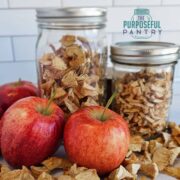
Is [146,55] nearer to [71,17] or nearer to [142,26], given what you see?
[71,17]

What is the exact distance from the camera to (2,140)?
0.39m

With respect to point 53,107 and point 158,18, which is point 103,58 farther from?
point 158,18

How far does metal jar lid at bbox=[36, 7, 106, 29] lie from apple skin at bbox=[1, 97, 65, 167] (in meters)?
0.13

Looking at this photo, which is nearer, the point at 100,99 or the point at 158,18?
the point at 100,99

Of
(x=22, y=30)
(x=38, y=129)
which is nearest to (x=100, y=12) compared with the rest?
(x=38, y=129)

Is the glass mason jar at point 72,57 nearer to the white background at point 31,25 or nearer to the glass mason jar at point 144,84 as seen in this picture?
the glass mason jar at point 144,84

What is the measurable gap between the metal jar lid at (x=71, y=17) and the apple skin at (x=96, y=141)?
0.47 ft

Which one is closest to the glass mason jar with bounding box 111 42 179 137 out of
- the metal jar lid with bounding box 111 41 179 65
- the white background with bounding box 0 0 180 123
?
the metal jar lid with bounding box 111 41 179 65

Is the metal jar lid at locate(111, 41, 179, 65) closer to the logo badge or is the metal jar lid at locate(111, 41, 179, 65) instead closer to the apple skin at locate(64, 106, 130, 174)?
the apple skin at locate(64, 106, 130, 174)

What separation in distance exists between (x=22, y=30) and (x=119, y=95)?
334 millimetres

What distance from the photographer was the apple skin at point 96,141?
1.20 feet

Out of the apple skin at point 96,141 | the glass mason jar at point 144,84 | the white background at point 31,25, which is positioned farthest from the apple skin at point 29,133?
the white background at point 31,25

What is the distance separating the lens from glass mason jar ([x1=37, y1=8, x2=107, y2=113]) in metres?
0.44

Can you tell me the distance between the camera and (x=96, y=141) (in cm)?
36
